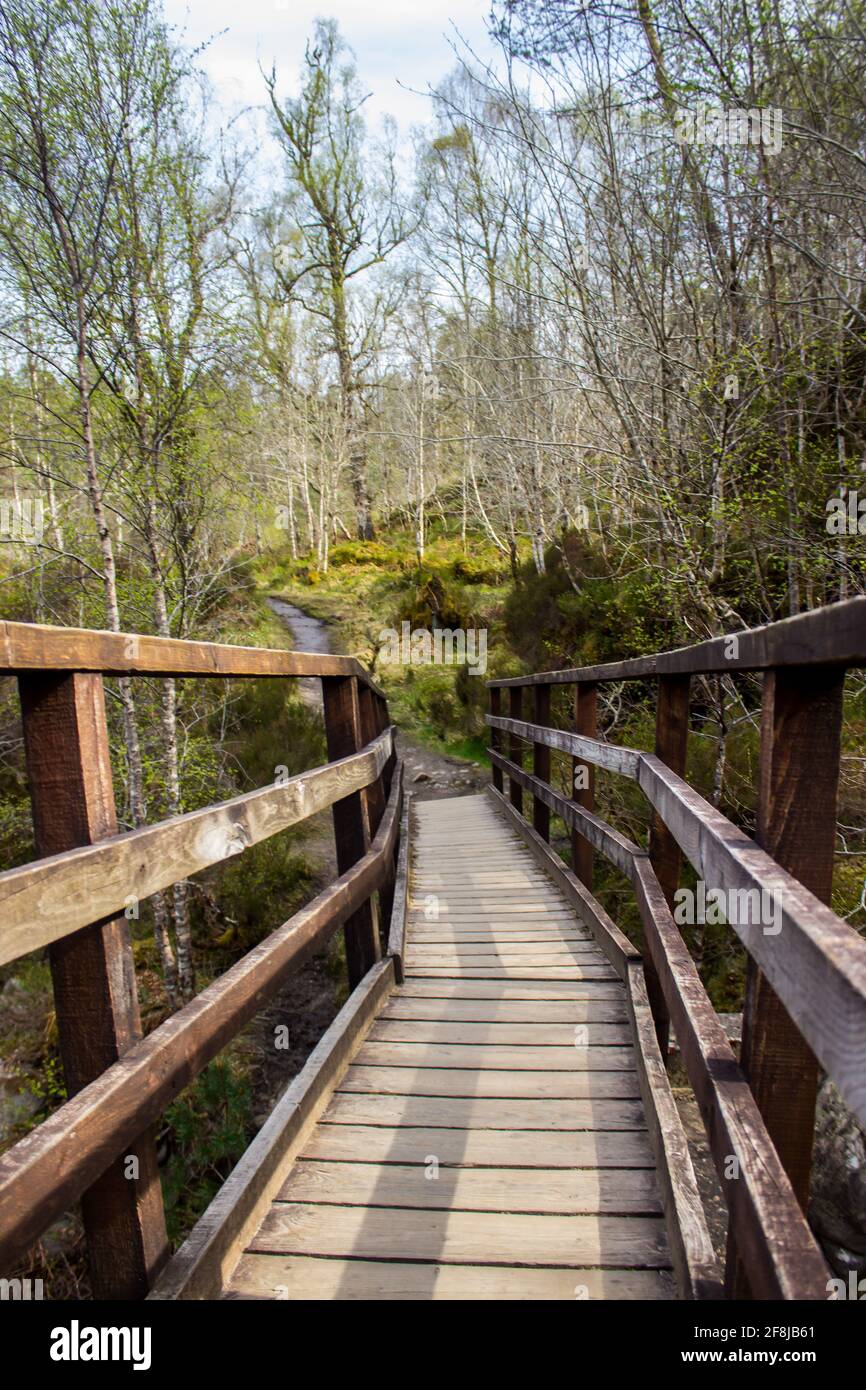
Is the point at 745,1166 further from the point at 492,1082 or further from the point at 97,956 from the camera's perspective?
the point at 492,1082

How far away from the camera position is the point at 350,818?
3.14 meters

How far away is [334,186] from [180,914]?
25.3 meters

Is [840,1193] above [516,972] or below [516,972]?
below

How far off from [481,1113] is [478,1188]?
0.35 meters

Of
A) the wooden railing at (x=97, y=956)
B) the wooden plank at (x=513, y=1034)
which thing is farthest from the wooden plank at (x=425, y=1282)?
the wooden plank at (x=513, y=1034)

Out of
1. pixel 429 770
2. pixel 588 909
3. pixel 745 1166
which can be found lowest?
pixel 429 770

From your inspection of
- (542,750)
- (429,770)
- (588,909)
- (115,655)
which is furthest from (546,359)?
(429,770)

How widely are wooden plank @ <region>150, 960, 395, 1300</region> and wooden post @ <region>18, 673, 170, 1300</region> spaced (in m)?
0.13

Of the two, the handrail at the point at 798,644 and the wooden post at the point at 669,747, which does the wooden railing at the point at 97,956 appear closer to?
the handrail at the point at 798,644

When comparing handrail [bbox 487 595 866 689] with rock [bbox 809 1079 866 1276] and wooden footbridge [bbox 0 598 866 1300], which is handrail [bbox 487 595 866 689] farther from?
rock [bbox 809 1079 866 1276]

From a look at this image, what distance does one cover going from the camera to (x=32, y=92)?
20.7 ft

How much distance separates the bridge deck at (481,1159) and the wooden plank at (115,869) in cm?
98
